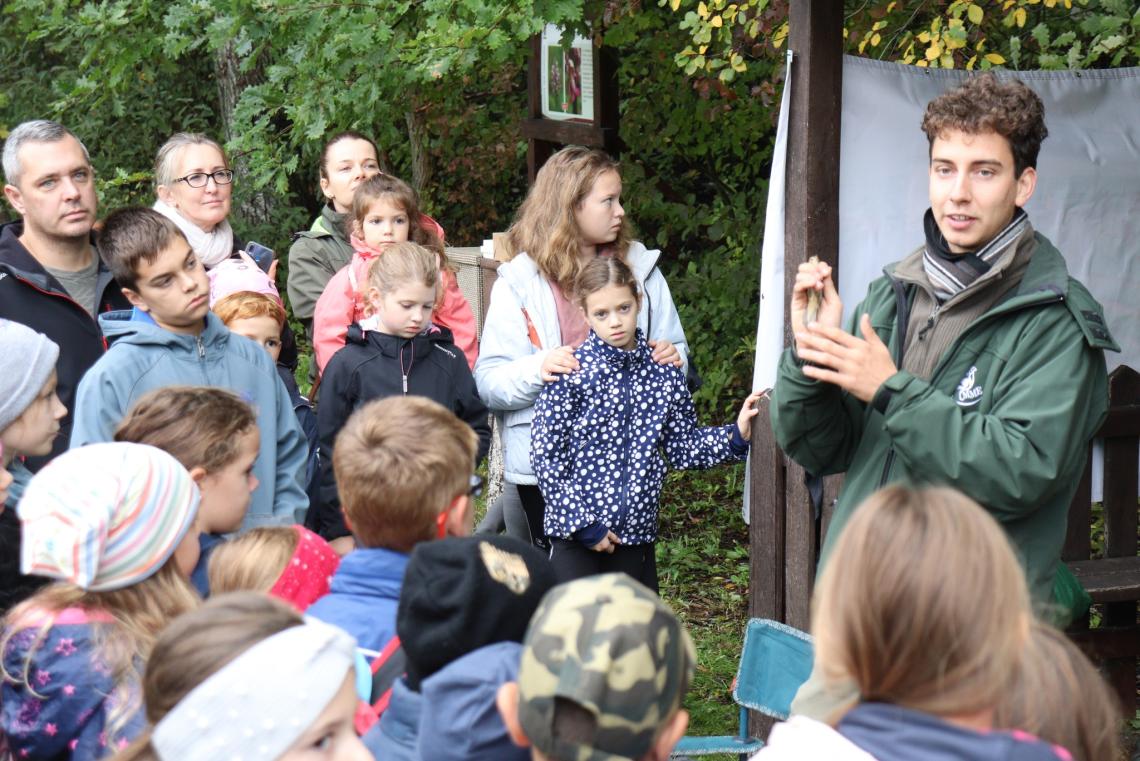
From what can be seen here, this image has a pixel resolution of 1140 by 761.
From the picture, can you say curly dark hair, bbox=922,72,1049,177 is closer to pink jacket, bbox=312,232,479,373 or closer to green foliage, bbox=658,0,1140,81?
green foliage, bbox=658,0,1140,81

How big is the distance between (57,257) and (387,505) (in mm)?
2134

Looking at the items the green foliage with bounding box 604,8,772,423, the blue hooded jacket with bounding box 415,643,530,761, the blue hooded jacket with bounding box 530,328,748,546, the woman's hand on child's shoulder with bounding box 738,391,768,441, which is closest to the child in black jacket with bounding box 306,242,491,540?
the blue hooded jacket with bounding box 530,328,748,546

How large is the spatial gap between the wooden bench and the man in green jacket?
5.92ft

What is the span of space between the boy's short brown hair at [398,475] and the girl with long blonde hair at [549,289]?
1.76 metres

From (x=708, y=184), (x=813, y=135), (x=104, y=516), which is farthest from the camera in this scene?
(x=708, y=184)

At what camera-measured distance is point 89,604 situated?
2420 mm

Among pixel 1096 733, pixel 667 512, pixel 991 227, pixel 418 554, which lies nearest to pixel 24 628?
pixel 418 554

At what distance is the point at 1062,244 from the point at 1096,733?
340cm

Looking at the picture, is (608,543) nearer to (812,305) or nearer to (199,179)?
(812,305)

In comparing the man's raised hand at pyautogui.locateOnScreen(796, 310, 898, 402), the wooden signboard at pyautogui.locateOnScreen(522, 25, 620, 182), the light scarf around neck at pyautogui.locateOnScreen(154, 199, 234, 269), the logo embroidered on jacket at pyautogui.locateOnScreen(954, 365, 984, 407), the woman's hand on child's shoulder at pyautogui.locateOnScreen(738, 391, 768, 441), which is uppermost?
the wooden signboard at pyautogui.locateOnScreen(522, 25, 620, 182)

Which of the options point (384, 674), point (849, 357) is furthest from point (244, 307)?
point (849, 357)

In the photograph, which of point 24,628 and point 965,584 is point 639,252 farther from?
point 965,584

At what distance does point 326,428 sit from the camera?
4.34 metres

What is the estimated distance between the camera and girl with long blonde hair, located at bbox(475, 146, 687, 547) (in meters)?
4.48
